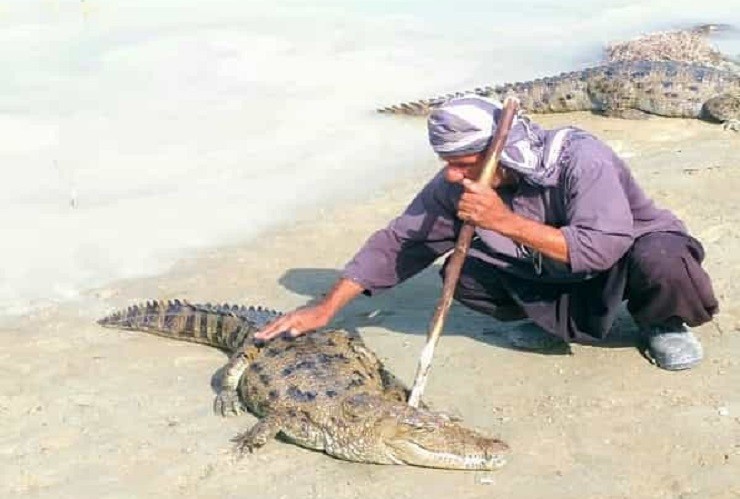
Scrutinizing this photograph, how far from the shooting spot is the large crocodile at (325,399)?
13.8 ft

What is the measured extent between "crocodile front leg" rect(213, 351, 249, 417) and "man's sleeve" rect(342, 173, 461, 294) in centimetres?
59

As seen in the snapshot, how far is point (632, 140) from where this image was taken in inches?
361

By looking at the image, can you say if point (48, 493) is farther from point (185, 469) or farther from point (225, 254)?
point (225, 254)

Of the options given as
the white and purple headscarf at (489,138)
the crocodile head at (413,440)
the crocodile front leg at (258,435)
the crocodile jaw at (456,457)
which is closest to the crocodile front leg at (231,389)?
the crocodile front leg at (258,435)

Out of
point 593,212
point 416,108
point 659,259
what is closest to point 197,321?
point 593,212

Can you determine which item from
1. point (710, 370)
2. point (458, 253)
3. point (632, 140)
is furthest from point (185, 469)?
point (632, 140)

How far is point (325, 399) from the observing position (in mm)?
4570

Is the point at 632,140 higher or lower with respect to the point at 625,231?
lower

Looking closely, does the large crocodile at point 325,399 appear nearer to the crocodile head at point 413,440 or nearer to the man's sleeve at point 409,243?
the crocodile head at point 413,440

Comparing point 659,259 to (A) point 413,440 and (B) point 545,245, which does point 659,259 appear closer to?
(B) point 545,245

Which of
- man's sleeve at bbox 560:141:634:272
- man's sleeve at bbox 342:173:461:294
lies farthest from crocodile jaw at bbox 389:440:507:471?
man's sleeve at bbox 342:173:461:294

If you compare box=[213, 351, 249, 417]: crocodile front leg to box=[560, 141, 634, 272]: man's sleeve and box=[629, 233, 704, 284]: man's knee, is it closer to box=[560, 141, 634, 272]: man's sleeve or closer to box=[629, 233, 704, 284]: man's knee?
box=[560, 141, 634, 272]: man's sleeve

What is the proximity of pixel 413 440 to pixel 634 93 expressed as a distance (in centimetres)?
666

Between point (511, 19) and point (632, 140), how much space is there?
18.2 ft
